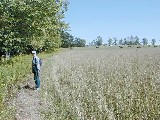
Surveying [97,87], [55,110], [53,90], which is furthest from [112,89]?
[53,90]

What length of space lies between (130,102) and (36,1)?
19.0 meters

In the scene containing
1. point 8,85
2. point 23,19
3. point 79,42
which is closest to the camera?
point 8,85

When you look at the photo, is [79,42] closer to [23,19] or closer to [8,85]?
[23,19]

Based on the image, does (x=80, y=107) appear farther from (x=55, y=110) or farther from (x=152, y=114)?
(x=152, y=114)

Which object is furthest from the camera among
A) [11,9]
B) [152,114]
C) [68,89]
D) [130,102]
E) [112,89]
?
[11,9]

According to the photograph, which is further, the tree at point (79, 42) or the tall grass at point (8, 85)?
the tree at point (79, 42)

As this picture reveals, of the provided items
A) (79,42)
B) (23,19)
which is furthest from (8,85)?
A: (79,42)

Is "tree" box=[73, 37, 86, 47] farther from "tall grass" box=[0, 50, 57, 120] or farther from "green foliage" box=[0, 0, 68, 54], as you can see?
"tall grass" box=[0, 50, 57, 120]

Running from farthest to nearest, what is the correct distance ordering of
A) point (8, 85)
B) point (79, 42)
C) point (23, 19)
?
point (79, 42) < point (23, 19) < point (8, 85)

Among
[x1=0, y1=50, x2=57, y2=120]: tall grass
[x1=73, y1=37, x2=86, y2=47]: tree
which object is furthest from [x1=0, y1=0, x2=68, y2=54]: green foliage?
[x1=73, y1=37, x2=86, y2=47]: tree

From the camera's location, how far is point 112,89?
1346cm

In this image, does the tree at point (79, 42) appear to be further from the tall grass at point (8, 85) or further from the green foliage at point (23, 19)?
the tall grass at point (8, 85)

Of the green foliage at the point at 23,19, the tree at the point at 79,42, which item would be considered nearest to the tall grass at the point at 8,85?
the green foliage at the point at 23,19

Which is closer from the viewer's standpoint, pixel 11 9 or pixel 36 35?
pixel 11 9
